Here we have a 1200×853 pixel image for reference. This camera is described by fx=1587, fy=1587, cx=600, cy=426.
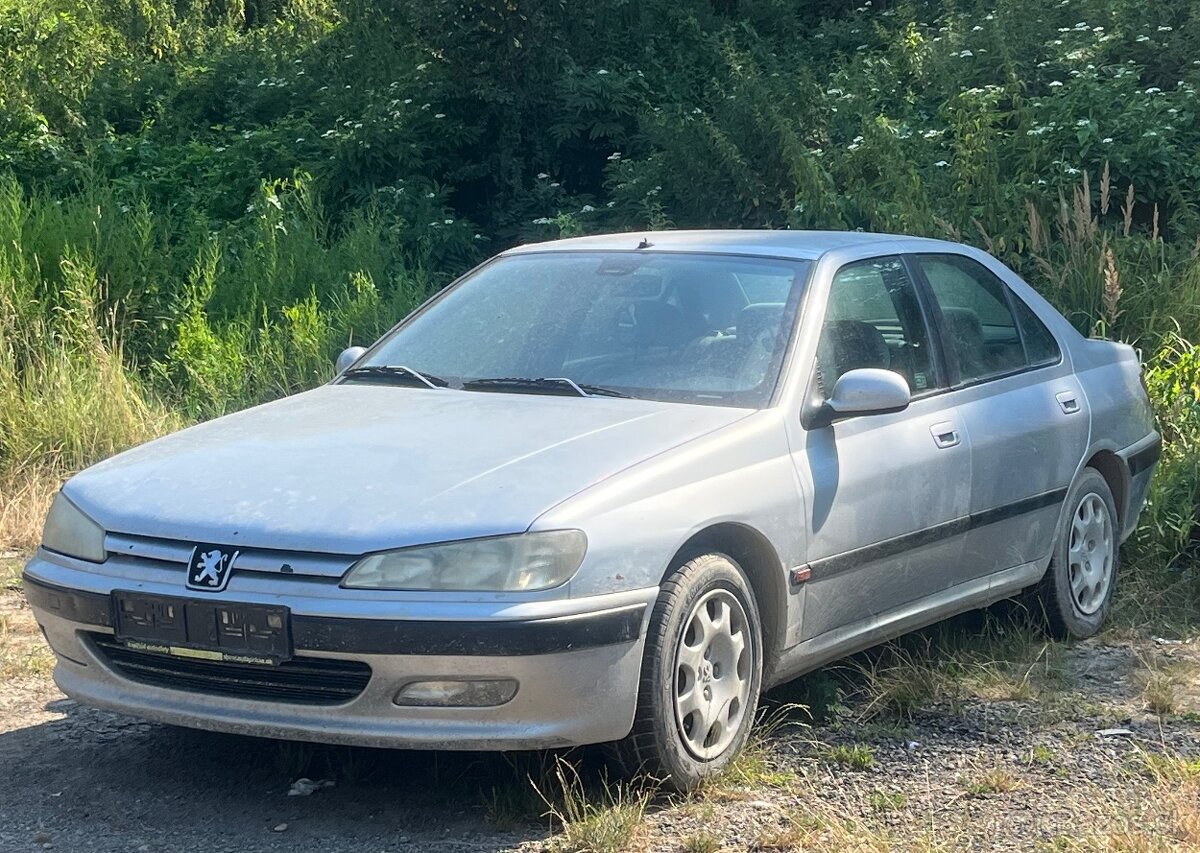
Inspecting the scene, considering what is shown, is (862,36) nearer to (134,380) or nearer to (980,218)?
Answer: (980,218)

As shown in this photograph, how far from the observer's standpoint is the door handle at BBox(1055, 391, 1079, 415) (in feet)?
18.4

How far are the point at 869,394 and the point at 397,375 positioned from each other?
1520mm

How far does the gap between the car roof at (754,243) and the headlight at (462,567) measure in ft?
5.84

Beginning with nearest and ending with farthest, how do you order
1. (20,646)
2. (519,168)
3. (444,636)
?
(444,636), (20,646), (519,168)

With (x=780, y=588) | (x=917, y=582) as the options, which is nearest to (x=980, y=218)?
(x=917, y=582)

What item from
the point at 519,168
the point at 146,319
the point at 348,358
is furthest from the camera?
the point at 519,168

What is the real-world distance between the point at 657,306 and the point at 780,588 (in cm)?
107

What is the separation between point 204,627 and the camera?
12.4 feet

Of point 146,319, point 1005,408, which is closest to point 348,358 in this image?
point 1005,408

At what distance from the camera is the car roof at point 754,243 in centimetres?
514

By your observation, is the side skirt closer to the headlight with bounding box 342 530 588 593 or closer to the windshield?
the windshield

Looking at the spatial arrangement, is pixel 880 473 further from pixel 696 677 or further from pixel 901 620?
pixel 696 677

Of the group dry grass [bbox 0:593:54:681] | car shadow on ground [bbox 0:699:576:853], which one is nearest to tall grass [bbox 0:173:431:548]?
dry grass [bbox 0:593:54:681]

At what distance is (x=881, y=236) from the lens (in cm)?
557
